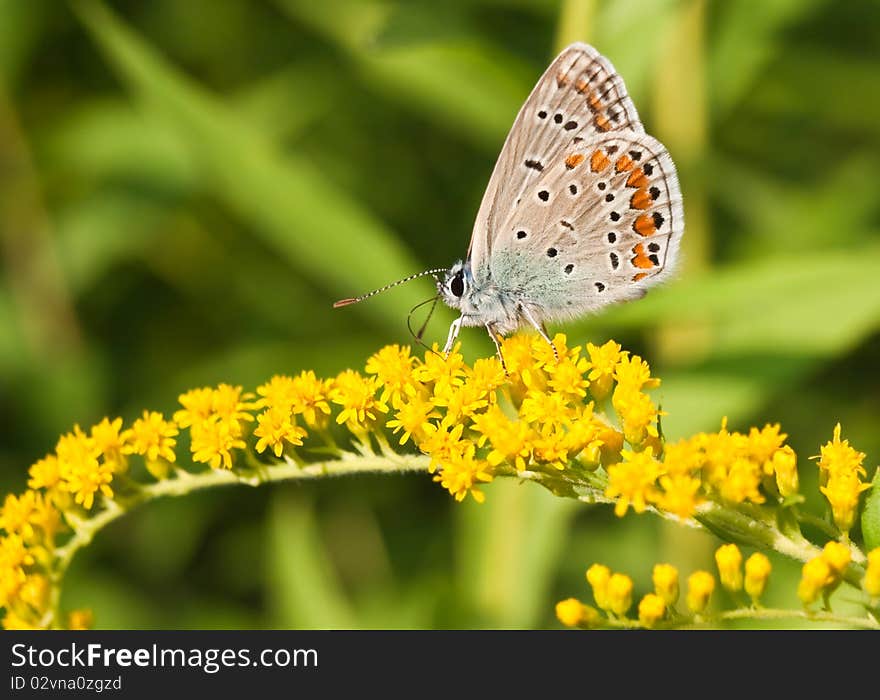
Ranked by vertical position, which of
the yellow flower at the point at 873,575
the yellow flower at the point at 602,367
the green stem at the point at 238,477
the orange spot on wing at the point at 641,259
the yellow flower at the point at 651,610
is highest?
the orange spot on wing at the point at 641,259

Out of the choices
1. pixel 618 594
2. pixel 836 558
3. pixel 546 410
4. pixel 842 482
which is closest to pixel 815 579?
pixel 836 558

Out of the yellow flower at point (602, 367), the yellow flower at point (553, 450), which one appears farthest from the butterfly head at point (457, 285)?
the yellow flower at point (553, 450)

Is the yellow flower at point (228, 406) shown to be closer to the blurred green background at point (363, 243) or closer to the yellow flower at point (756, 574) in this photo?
the blurred green background at point (363, 243)

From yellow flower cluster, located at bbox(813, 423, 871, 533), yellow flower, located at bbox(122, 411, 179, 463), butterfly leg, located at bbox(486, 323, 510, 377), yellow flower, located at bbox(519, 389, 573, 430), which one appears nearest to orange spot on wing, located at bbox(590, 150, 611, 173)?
butterfly leg, located at bbox(486, 323, 510, 377)

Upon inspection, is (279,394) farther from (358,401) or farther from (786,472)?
(786,472)

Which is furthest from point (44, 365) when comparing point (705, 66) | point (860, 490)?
point (860, 490)

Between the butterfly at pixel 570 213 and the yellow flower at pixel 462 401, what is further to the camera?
the butterfly at pixel 570 213

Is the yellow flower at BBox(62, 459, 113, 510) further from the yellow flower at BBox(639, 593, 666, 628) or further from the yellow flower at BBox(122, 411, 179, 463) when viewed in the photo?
the yellow flower at BBox(639, 593, 666, 628)

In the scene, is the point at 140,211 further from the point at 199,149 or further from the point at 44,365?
the point at 199,149
